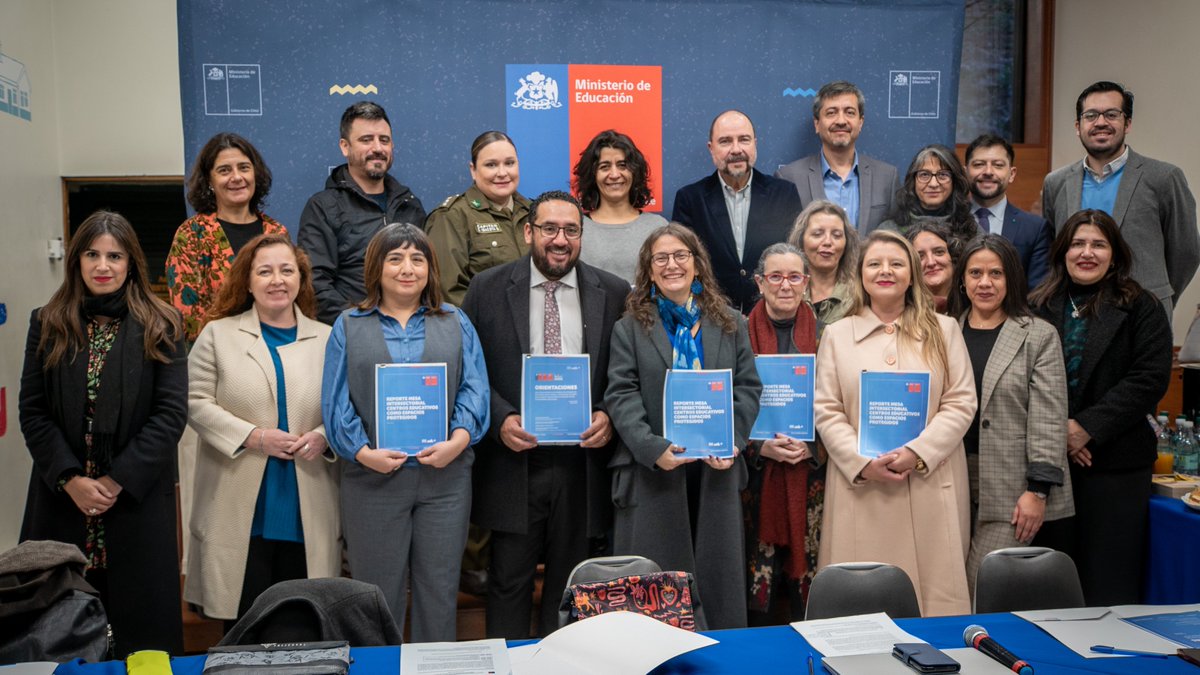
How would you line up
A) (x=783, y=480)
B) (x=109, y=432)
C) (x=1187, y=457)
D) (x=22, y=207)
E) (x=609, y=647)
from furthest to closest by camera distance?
(x=22, y=207) → (x=1187, y=457) → (x=783, y=480) → (x=109, y=432) → (x=609, y=647)

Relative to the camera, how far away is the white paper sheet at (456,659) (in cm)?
223

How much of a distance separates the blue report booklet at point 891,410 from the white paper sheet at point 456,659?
Answer: 2.01 m

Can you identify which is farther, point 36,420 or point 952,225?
point 952,225

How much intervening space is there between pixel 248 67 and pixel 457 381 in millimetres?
2549

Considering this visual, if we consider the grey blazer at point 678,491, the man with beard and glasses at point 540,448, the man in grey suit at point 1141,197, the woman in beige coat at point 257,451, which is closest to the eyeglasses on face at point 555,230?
the man with beard and glasses at point 540,448

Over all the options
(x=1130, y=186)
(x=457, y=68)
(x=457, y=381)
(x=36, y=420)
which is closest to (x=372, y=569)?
(x=457, y=381)

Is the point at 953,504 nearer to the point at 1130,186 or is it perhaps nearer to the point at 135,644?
the point at 1130,186

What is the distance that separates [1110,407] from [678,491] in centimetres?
192

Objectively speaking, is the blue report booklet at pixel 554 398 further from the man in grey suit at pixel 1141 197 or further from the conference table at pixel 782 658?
the man in grey suit at pixel 1141 197

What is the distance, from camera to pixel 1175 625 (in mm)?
2520

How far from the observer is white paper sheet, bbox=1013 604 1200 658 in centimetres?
238

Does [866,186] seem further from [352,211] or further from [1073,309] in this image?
[352,211]

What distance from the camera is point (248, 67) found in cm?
514

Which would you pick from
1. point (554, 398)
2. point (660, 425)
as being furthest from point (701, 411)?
point (554, 398)
